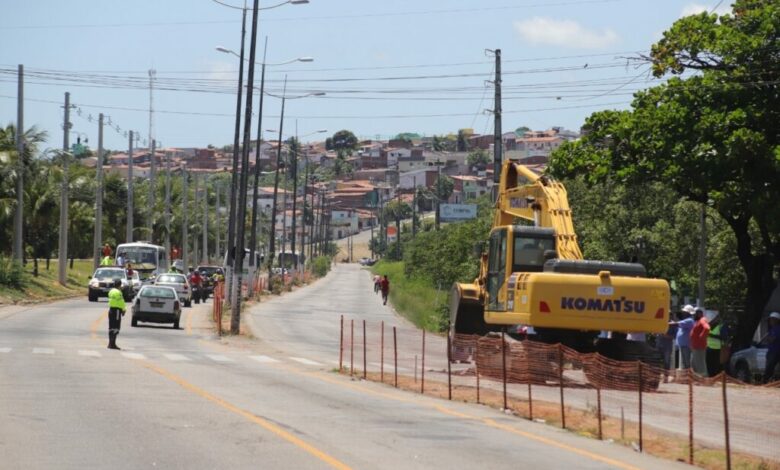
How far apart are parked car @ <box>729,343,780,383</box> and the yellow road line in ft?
41.0

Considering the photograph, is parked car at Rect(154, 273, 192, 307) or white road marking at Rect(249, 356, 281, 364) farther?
parked car at Rect(154, 273, 192, 307)

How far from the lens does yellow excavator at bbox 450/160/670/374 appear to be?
83.4 ft

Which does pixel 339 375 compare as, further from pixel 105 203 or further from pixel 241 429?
pixel 105 203

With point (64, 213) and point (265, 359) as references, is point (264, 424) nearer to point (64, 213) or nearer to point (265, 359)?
point (265, 359)

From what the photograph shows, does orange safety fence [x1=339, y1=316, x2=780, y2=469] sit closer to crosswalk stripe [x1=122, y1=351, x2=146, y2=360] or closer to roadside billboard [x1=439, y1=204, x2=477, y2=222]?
crosswalk stripe [x1=122, y1=351, x2=146, y2=360]

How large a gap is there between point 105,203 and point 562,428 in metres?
88.0

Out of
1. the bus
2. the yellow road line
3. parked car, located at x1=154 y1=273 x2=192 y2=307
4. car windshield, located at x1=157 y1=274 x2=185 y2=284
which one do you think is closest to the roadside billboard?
the bus

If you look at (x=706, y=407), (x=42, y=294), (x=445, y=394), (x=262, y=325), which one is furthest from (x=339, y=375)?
(x=42, y=294)

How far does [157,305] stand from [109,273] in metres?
16.9

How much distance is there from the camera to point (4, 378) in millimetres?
23578

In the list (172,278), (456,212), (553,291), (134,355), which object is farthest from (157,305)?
(456,212)

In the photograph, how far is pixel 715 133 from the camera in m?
31.5

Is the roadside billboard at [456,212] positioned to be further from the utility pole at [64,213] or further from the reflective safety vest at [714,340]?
the reflective safety vest at [714,340]

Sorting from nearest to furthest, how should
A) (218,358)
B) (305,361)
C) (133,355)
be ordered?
(133,355) → (218,358) → (305,361)
